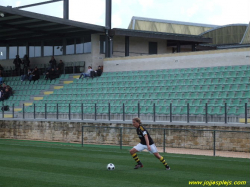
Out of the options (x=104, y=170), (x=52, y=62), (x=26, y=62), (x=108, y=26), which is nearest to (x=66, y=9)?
(x=108, y=26)

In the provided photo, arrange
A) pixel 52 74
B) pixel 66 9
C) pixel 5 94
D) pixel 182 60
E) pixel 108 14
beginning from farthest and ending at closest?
pixel 52 74
pixel 108 14
pixel 66 9
pixel 5 94
pixel 182 60

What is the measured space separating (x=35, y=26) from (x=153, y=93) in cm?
1337

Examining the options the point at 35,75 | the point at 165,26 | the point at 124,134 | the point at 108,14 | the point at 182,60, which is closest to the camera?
the point at 124,134

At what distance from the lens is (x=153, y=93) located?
26.9m

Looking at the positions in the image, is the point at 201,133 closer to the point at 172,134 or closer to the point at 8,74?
the point at 172,134

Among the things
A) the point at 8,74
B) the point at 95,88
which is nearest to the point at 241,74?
the point at 95,88

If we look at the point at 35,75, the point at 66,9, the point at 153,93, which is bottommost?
the point at 153,93

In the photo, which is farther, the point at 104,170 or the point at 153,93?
the point at 153,93

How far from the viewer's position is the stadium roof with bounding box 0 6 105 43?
32.1m

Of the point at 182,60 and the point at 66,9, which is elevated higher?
the point at 66,9

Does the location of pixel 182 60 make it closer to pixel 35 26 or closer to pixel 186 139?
pixel 186 139

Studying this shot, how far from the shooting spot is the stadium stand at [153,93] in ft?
75.0

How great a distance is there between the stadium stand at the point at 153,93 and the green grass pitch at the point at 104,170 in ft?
16.1

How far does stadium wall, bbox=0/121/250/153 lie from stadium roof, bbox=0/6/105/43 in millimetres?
7383
